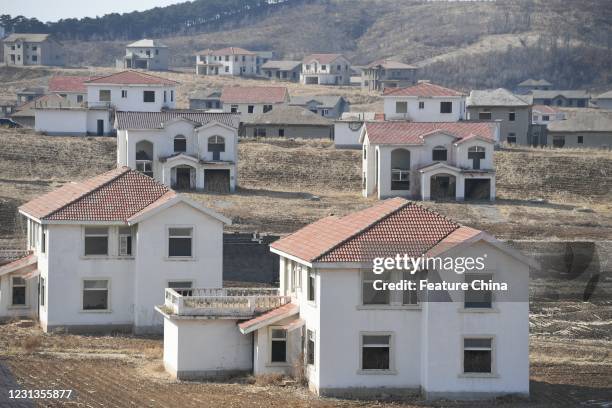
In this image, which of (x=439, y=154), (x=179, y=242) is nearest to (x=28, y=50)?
(x=439, y=154)

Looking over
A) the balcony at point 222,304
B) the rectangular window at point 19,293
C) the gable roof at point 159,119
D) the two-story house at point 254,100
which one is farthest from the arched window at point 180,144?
the balcony at point 222,304

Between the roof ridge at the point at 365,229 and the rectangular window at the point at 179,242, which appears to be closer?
the roof ridge at the point at 365,229

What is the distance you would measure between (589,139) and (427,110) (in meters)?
13.4

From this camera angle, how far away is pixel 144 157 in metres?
73.4

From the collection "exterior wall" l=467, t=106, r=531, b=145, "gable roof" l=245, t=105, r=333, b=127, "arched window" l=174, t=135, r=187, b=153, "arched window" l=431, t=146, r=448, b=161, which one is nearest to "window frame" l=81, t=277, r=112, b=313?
"arched window" l=174, t=135, r=187, b=153

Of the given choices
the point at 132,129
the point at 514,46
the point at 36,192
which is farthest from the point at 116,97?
the point at 514,46

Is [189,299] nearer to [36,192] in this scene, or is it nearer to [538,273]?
[538,273]

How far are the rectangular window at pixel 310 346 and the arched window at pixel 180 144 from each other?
41552 mm

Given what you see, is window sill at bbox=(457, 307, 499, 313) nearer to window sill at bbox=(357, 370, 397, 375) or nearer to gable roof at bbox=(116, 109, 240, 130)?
window sill at bbox=(357, 370, 397, 375)

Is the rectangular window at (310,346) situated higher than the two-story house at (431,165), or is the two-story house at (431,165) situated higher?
the two-story house at (431,165)

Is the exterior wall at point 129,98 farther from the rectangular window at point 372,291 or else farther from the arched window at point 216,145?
the rectangular window at point 372,291

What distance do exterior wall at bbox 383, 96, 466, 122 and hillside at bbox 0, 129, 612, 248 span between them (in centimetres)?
462

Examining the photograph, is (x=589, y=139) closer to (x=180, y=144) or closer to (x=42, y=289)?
(x=180, y=144)

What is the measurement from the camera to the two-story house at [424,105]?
287 feet
